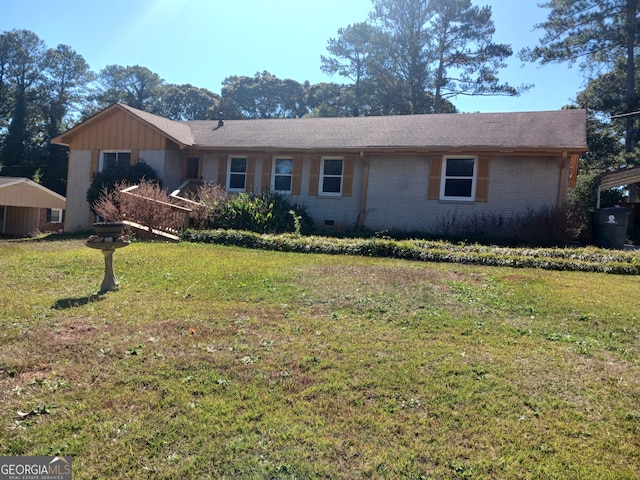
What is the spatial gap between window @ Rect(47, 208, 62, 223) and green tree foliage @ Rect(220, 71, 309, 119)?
20918 millimetres

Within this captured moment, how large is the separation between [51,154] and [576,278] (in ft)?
150

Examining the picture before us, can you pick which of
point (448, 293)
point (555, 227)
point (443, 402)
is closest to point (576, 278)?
point (448, 293)

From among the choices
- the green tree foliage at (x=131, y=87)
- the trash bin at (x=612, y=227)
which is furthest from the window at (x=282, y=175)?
the green tree foliage at (x=131, y=87)

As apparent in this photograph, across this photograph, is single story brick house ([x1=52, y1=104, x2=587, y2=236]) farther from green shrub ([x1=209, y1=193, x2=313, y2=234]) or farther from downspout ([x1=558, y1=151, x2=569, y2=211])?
green shrub ([x1=209, y1=193, x2=313, y2=234])

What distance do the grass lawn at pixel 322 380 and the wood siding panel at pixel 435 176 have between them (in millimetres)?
7995

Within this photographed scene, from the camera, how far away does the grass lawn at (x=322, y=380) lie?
113 inches

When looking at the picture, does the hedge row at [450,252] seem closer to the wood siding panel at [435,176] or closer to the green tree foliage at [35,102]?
the wood siding panel at [435,176]

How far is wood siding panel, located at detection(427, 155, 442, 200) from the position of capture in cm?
1465

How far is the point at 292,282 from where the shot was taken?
7.29m

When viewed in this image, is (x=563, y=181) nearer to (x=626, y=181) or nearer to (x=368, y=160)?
(x=626, y=181)

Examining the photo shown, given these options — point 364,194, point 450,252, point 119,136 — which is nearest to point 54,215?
point 119,136

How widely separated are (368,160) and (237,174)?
534cm

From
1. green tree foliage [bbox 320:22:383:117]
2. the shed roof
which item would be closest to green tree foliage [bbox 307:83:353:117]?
green tree foliage [bbox 320:22:383:117]

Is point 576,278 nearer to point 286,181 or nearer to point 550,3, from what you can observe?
point 286,181
